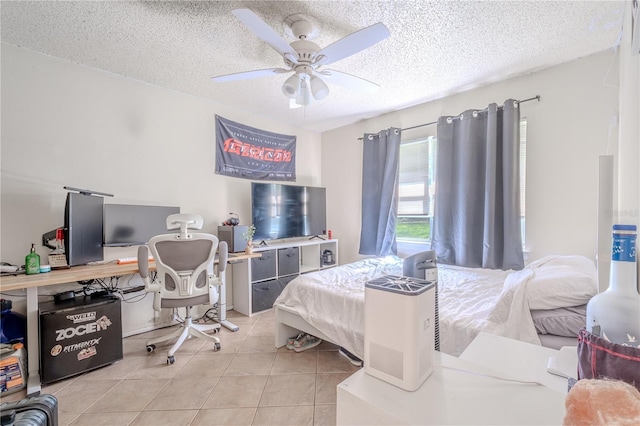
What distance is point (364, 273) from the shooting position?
8.40 ft

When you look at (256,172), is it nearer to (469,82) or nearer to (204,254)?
(204,254)

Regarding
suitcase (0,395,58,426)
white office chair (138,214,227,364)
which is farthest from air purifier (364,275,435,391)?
white office chair (138,214,227,364)

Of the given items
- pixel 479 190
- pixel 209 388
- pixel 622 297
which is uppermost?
pixel 479 190

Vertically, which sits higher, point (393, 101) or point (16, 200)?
point (393, 101)

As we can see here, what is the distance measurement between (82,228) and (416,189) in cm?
344

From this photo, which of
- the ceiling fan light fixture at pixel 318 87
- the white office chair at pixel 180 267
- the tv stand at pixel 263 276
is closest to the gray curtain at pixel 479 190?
the ceiling fan light fixture at pixel 318 87

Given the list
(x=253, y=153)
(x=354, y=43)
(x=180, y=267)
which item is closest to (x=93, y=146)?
(x=180, y=267)

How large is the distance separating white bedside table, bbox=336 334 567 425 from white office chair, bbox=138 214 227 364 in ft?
6.56

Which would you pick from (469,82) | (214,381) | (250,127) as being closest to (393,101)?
(469,82)

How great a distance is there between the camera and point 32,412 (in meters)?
1.00

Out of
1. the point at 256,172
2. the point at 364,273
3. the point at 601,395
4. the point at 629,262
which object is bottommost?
the point at 364,273

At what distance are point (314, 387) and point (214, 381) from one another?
72cm

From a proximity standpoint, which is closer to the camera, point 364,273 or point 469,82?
point 364,273

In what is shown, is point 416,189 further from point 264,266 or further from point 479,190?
point 264,266
